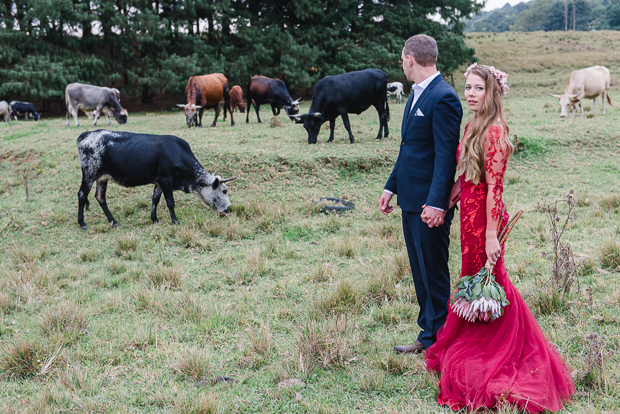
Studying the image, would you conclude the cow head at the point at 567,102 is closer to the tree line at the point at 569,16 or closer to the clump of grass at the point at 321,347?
the clump of grass at the point at 321,347

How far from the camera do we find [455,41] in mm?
25875

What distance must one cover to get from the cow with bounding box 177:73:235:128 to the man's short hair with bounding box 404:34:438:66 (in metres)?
12.6

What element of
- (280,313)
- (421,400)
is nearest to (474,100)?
(421,400)

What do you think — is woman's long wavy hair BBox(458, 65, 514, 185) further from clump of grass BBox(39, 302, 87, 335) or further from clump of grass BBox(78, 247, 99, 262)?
clump of grass BBox(78, 247, 99, 262)

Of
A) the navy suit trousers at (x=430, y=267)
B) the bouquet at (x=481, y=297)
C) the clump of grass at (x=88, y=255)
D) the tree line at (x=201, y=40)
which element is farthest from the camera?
the tree line at (x=201, y=40)

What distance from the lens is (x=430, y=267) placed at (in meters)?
3.48

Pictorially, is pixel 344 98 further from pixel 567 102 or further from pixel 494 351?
pixel 494 351

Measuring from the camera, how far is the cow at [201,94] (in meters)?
15.0

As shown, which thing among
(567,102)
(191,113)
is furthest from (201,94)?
(567,102)

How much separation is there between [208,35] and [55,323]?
23.8 m

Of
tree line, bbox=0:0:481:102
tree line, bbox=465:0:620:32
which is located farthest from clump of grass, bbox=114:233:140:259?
tree line, bbox=465:0:620:32

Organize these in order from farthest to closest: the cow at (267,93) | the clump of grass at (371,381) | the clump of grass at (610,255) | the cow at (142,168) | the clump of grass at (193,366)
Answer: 1. the cow at (267,93)
2. the cow at (142,168)
3. the clump of grass at (610,255)
4. the clump of grass at (193,366)
5. the clump of grass at (371,381)

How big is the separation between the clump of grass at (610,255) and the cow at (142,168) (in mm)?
5566

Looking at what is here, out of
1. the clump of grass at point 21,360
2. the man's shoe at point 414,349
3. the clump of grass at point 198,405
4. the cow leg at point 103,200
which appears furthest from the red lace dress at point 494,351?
the cow leg at point 103,200
